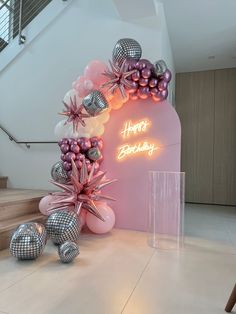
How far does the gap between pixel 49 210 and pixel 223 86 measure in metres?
4.83

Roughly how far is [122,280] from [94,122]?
1.90m

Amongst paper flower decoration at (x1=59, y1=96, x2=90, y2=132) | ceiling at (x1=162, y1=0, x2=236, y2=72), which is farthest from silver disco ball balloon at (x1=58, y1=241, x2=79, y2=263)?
ceiling at (x1=162, y1=0, x2=236, y2=72)

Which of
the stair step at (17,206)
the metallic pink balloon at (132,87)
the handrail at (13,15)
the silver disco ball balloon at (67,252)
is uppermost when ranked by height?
the handrail at (13,15)

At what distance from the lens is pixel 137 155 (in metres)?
3.13

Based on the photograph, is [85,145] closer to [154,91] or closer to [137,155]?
[137,155]

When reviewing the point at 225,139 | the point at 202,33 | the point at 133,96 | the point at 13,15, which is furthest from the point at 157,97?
the point at 13,15

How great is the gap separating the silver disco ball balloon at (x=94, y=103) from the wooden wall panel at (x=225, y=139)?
368 centimetres

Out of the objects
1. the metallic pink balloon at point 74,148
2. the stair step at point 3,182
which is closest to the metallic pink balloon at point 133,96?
the metallic pink balloon at point 74,148

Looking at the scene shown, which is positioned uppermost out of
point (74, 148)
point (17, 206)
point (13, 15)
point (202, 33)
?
point (13, 15)

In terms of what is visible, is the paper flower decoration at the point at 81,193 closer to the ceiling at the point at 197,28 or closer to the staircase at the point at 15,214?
the staircase at the point at 15,214

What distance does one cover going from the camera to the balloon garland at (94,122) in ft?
9.00

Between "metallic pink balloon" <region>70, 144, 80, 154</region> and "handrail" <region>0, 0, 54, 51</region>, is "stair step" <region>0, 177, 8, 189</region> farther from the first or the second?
"handrail" <region>0, 0, 54, 51</region>

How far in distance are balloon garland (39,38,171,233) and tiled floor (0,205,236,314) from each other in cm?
41

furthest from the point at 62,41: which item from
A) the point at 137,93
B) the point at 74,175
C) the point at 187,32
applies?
the point at 74,175
